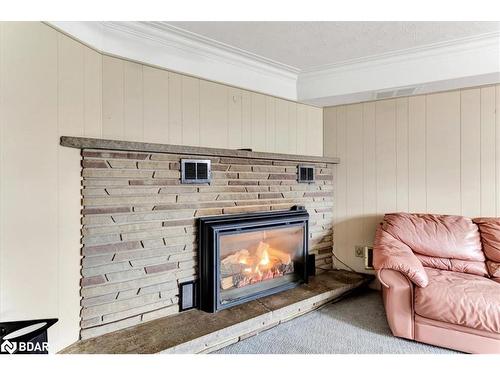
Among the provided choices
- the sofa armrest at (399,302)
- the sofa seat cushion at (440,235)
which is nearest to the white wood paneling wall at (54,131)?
the sofa armrest at (399,302)

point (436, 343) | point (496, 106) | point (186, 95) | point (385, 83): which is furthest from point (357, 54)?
point (436, 343)

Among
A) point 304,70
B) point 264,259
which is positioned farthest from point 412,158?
point 264,259

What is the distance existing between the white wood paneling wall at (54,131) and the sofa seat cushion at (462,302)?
2166 mm

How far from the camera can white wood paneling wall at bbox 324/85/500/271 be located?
9.87 feet

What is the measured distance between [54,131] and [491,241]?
3.40m

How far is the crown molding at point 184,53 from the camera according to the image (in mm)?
2172

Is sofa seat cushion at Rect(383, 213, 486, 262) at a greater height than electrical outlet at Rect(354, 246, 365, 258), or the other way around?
sofa seat cushion at Rect(383, 213, 486, 262)

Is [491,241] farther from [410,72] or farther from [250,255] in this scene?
[250,255]

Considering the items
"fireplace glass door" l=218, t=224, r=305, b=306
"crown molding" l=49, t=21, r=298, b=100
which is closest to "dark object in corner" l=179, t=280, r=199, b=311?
"fireplace glass door" l=218, t=224, r=305, b=306

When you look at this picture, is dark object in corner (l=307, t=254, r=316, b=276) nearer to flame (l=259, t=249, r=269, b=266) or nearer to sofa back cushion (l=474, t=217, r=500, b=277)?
flame (l=259, t=249, r=269, b=266)

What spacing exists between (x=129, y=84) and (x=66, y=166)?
0.77 meters

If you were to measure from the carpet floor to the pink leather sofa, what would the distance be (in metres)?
0.14

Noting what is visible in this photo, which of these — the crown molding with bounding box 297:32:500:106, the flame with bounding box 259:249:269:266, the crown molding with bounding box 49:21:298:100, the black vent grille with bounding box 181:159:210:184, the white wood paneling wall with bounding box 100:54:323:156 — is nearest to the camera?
the crown molding with bounding box 49:21:298:100

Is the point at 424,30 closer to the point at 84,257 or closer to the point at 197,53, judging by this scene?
the point at 197,53
